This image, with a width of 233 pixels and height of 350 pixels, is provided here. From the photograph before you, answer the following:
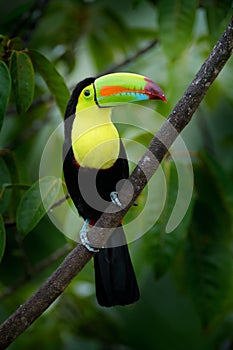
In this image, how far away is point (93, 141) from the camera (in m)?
3.07

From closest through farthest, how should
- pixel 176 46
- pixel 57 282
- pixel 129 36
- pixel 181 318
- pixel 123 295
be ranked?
pixel 57 282, pixel 123 295, pixel 176 46, pixel 129 36, pixel 181 318

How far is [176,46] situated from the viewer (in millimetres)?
3449


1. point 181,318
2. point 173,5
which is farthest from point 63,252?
point 181,318

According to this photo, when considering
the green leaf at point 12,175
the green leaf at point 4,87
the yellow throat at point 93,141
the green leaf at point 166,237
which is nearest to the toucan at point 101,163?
the yellow throat at point 93,141

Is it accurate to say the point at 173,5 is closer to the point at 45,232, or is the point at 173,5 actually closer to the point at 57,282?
the point at 45,232

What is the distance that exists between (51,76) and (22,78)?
0.21 m

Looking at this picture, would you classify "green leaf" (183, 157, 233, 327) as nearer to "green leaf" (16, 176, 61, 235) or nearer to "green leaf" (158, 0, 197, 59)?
"green leaf" (158, 0, 197, 59)

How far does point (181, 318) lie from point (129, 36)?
6.66 ft

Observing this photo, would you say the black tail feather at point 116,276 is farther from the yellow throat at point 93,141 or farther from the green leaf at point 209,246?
the green leaf at point 209,246

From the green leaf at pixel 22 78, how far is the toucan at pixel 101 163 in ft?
0.97

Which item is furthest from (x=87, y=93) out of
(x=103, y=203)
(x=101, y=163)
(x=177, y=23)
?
(x=177, y=23)

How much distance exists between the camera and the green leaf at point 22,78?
114 inches

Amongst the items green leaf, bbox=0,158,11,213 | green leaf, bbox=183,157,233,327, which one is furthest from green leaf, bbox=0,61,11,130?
green leaf, bbox=183,157,233,327

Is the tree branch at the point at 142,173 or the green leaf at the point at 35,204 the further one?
the green leaf at the point at 35,204
